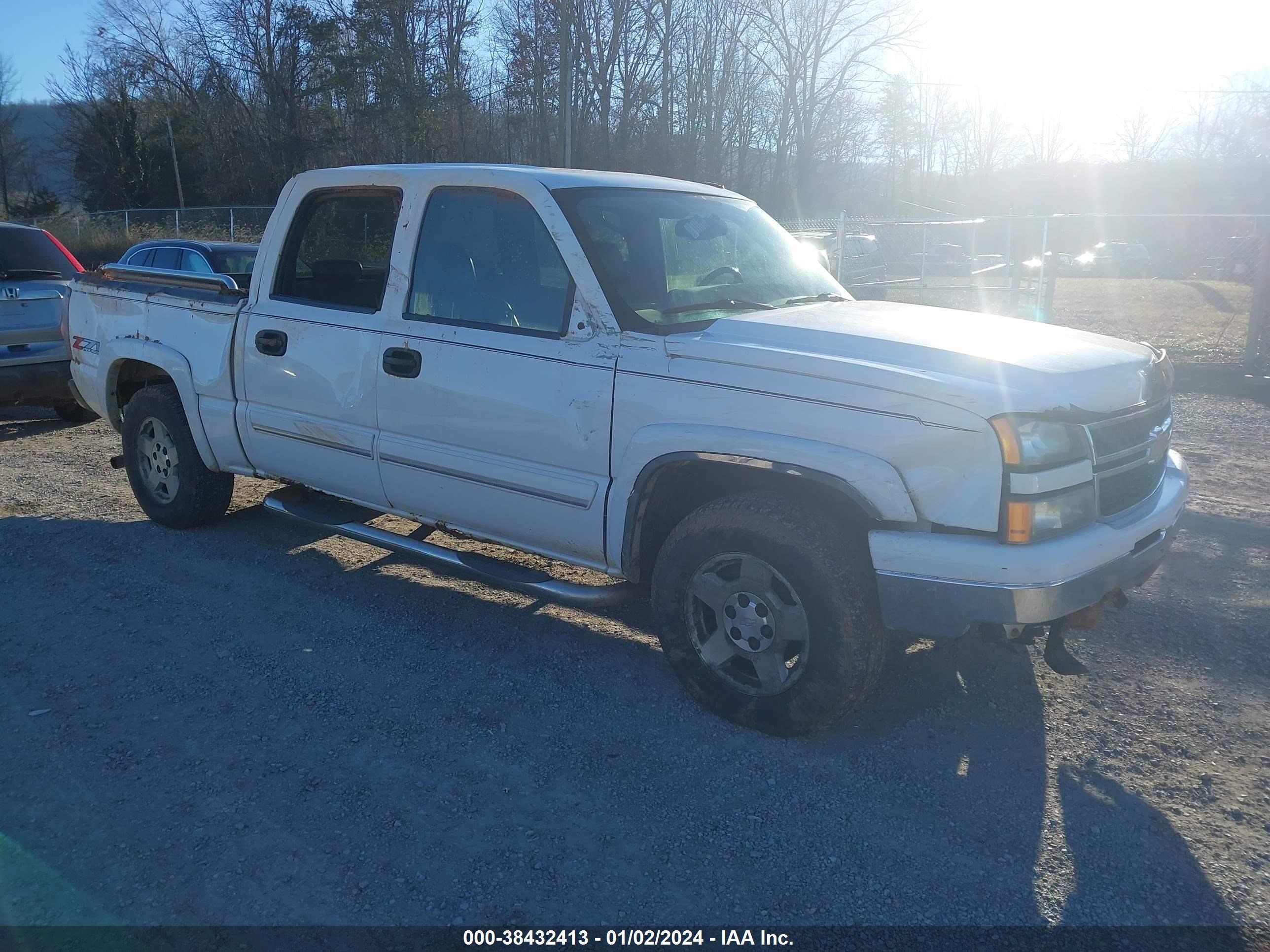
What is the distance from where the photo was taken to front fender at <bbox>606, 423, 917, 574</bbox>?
3.32 m

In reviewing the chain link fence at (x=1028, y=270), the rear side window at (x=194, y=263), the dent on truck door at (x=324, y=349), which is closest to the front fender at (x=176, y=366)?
the dent on truck door at (x=324, y=349)

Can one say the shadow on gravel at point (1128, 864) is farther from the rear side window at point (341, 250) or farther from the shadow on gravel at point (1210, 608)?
the rear side window at point (341, 250)

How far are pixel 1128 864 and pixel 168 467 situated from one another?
17.9 ft

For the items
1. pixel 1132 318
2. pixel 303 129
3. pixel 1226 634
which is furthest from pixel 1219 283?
pixel 303 129

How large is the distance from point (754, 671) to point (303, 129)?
139 feet

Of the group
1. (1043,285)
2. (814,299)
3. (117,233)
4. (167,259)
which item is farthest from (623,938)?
(117,233)

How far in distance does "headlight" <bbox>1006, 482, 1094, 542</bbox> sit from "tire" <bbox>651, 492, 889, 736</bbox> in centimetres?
52

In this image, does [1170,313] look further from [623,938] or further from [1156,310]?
[623,938]

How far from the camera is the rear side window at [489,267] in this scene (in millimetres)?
4215

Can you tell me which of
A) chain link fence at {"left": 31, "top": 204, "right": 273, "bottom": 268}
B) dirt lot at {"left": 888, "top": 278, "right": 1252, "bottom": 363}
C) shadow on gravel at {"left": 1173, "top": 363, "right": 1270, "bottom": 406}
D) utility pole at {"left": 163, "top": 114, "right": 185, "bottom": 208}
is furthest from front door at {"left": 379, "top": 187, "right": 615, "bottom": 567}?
utility pole at {"left": 163, "top": 114, "right": 185, "bottom": 208}

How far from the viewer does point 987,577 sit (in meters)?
3.18

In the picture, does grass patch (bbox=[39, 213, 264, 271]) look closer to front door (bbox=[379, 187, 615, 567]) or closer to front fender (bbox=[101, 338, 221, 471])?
front fender (bbox=[101, 338, 221, 471])

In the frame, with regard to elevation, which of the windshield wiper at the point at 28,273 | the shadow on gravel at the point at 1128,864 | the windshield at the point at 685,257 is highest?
the windshield at the point at 685,257

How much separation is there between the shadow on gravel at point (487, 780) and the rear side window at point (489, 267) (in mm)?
1498
